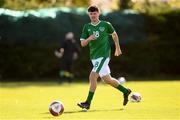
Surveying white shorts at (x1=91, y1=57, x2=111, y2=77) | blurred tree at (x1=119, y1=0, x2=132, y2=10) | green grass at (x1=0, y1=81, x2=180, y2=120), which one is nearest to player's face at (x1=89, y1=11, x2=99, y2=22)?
white shorts at (x1=91, y1=57, x2=111, y2=77)

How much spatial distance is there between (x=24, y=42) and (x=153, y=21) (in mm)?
5763

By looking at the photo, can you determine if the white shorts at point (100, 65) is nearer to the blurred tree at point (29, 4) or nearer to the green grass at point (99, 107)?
the green grass at point (99, 107)

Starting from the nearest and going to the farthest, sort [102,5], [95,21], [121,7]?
[95,21], [121,7], [102,5]

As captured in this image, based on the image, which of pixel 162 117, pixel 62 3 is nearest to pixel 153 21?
pixel 62 3

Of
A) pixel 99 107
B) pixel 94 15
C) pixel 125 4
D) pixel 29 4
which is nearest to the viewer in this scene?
pixel 94 15

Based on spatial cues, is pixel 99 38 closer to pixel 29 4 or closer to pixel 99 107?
pixel 99 107

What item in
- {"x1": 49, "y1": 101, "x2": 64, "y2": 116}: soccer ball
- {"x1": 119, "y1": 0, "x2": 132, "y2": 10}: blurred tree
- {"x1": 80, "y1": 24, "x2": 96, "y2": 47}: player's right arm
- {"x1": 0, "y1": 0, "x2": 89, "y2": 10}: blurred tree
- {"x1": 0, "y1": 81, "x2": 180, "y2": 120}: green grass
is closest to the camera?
{"x1": 0, "y1": 81, "x2": 180, "y2": 120}: green grass

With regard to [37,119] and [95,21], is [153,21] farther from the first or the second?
[37,119]

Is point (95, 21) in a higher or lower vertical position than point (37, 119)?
higher

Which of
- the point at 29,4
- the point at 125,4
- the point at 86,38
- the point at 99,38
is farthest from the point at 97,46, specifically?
the point at 125,4

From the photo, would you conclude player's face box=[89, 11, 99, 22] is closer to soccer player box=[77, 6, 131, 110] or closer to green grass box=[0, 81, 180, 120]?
soccer player box=[77, 6, 131, 110]

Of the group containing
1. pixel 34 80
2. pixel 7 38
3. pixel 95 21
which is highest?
pixel 95 21

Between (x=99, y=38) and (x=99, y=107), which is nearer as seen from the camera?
(x=99, y=38)

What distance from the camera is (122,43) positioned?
29.1 metres
